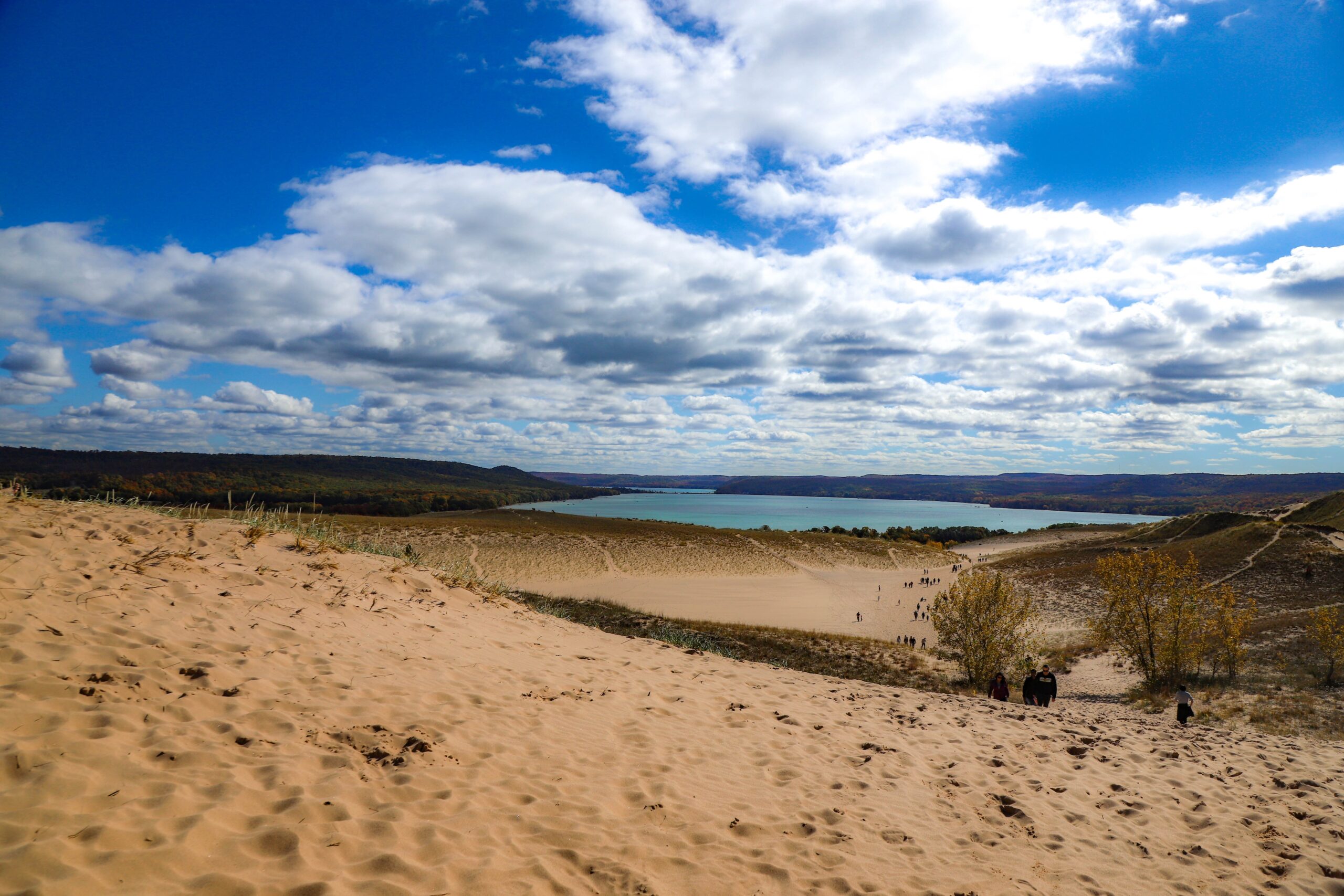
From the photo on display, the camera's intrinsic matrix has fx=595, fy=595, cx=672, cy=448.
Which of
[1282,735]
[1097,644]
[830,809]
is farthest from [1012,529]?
[830,809]

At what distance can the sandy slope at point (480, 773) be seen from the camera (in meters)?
4.09

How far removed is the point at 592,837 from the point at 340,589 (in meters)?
7.69

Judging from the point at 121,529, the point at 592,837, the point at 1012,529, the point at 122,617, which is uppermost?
the point at 121,529

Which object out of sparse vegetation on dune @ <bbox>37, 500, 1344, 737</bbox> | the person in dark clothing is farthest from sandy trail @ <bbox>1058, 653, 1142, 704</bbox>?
the person in dark clothing

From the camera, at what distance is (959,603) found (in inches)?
858

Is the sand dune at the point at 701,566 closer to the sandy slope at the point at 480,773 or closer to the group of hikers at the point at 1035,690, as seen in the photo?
the group of hikers at the point at 1035,690

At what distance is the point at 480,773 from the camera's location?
224 inches

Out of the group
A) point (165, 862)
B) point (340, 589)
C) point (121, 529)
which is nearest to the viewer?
point (165, 862)

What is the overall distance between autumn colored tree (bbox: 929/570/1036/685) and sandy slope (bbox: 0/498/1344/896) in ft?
33.7

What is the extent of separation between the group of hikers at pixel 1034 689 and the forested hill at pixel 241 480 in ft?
151

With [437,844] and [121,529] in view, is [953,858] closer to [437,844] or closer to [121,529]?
[437,844]

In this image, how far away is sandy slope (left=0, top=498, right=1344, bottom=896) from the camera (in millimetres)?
4094

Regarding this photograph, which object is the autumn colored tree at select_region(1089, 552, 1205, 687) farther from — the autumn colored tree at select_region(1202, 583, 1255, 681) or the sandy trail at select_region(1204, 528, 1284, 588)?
the sandy trail at select_region(1204, 528, 1284, 588)

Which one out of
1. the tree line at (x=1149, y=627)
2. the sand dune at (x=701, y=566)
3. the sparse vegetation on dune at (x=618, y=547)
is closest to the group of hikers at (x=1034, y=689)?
the tree line at (x=1149, y=627)
